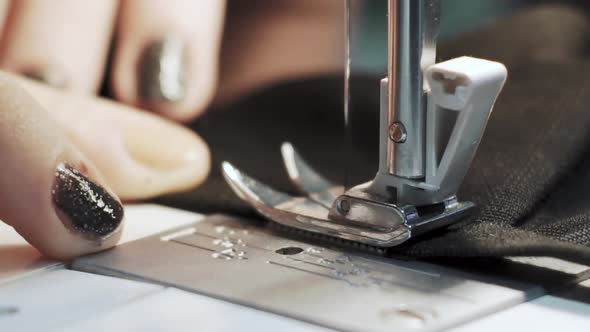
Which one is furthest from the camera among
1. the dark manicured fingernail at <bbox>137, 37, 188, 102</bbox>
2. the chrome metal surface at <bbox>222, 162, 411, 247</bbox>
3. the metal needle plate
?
the dark manicured fingernail at <bbox>137, 37, 188, 102</bbox>

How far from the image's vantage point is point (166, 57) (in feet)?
3.77

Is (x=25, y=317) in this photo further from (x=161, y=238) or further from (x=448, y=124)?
(x=448, y=124)

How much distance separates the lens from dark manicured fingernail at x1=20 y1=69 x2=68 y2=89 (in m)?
1.16

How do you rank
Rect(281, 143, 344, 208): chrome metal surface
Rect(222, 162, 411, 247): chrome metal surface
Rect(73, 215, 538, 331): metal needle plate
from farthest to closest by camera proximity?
Rect(281, 143, 344, 208): chrome metal surface
Rect(222, 162, 411, 247): chrome metal surface
Rect(73, 215, 538, 331): metal needle plate

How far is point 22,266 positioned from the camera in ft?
2.31

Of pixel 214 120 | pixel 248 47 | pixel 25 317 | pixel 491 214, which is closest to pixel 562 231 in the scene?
pixel 491 214

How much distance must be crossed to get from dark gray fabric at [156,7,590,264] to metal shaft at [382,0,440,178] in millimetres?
58

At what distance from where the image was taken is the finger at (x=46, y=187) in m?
0.69

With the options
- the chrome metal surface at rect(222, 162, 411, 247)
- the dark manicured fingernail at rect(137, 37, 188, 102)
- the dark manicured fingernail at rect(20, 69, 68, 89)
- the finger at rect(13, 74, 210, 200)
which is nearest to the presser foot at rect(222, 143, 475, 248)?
the chrome metal surface at rect(222, 162, 411, 247)

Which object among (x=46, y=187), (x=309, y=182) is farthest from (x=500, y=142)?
(x=46, y=187)

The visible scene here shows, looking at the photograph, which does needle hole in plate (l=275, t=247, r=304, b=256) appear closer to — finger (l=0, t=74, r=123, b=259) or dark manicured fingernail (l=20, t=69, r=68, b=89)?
finger (l=0, t=74, r=123, b=259)

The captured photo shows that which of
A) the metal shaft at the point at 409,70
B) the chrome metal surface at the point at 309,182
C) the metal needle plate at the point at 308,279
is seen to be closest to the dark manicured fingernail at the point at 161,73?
the chrome metal surface at the point at 309,182

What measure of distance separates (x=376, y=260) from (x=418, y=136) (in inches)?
3.8

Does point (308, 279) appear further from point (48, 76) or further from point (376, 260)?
point (48, 76)
